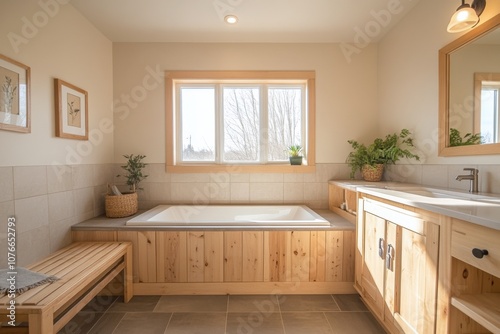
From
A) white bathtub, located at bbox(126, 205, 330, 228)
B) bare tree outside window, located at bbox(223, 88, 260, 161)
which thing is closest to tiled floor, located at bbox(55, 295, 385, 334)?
white bathtub, located at bbox(126, 205, 330, 228)

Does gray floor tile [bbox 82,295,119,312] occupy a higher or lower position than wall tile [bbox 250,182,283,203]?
lower

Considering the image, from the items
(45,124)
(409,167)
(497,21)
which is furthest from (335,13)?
(45,124)

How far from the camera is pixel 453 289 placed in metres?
1.04

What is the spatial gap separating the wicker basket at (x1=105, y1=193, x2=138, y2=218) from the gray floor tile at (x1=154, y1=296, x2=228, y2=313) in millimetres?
890

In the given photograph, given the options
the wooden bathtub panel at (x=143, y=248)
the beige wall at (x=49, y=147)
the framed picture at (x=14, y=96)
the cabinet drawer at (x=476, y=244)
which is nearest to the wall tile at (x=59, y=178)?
the beige wall at (x=49, y=147)

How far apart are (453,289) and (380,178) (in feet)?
5.10

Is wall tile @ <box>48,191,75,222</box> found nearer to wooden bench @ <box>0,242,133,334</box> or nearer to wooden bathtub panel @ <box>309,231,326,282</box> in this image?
wooden bench @ <box>0,242,133,334</box>

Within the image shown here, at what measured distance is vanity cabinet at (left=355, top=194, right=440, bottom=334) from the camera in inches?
45.5

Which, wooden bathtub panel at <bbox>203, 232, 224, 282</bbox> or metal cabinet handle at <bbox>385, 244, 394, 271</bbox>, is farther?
wooden bathtub panel at <bbox>203, 232, 224, 282</bbox>

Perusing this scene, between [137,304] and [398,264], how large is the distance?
193 centimetres

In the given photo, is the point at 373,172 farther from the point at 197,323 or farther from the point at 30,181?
the point at 30,181

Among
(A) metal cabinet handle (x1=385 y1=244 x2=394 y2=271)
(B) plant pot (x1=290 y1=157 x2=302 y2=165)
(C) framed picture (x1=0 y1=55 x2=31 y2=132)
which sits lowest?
(A) metal cabinet handle (x1=385 y1=244 x2=394 y2=271)

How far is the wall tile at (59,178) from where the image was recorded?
182 centimetres

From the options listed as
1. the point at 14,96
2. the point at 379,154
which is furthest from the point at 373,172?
the point at 14,96
